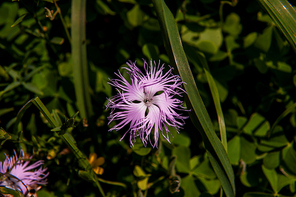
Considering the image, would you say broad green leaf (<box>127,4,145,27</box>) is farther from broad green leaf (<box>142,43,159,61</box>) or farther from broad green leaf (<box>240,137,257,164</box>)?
broad green leaf (<box>240,137,257,164</box>)

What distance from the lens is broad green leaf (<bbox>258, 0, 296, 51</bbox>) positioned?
1012 millimetres

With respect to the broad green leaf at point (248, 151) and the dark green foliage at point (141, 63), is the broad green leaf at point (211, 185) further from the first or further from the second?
the broad green leaf at point (248, 151)

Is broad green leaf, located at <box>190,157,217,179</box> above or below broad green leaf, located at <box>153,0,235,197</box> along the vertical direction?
below

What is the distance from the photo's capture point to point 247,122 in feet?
4.70

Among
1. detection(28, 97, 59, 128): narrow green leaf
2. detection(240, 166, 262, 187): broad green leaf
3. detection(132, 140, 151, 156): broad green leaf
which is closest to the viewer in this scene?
detection(28, 97, 59, 128): narrow green leaf

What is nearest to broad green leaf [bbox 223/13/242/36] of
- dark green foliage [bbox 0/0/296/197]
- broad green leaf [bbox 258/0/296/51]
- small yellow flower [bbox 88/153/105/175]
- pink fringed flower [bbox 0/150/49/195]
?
dark green foliage [bbox 0/0/296/197]

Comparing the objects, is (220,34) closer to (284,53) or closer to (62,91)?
(284,53)

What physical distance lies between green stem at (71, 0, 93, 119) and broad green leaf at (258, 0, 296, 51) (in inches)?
36.1

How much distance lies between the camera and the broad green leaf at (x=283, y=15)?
1012mm

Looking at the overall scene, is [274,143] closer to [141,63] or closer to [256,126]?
[256,126]

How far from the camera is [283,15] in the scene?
3.34ft

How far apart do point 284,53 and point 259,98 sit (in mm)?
336

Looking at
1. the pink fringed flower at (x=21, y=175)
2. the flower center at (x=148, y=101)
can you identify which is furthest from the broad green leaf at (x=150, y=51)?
the pink fringed flower at (x=21, y=175)

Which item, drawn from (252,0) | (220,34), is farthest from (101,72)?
(252,0)
